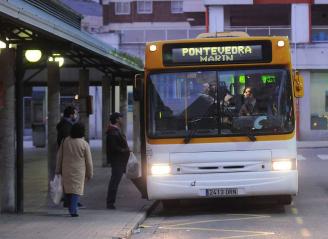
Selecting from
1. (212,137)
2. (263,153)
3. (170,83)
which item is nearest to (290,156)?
(263,153)

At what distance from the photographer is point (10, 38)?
12.0 m

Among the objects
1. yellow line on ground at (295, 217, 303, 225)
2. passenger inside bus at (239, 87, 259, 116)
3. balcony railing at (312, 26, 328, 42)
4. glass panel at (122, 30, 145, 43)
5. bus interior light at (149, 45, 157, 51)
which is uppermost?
glass panel at (122, 30, 145, 43)

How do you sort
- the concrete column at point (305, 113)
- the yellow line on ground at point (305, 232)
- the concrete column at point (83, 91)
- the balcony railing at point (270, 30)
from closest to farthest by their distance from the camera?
the yellow line on ground at point (305, 232) < the concrete column at point (83, 91) < the concrete column at point (305, 113) < the balcony railing at point (270, 30)

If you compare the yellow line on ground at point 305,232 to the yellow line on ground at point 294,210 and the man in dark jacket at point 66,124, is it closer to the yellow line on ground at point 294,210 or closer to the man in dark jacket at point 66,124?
the yellow line on ground at point 294,210

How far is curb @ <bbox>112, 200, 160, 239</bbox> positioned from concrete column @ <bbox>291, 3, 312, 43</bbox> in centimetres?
2619

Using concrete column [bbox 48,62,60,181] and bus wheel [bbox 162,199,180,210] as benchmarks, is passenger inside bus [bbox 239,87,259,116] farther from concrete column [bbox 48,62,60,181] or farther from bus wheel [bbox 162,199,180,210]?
concrete column [bbox 48,62,60,181]

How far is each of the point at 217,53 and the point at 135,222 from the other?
3318mm

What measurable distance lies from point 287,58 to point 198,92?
1.67 meters

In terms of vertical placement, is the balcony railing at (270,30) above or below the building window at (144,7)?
below

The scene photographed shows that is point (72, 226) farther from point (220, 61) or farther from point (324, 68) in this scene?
A: point (324, 68)

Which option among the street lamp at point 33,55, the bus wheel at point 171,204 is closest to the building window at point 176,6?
the street lamp at point 33,55

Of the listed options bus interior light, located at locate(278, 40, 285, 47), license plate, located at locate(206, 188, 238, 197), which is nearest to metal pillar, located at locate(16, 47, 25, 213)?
license plate, located at locate(206, 188, 238, 197)

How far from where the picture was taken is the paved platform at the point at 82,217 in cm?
977

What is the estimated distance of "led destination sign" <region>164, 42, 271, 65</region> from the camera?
38.8 ft
